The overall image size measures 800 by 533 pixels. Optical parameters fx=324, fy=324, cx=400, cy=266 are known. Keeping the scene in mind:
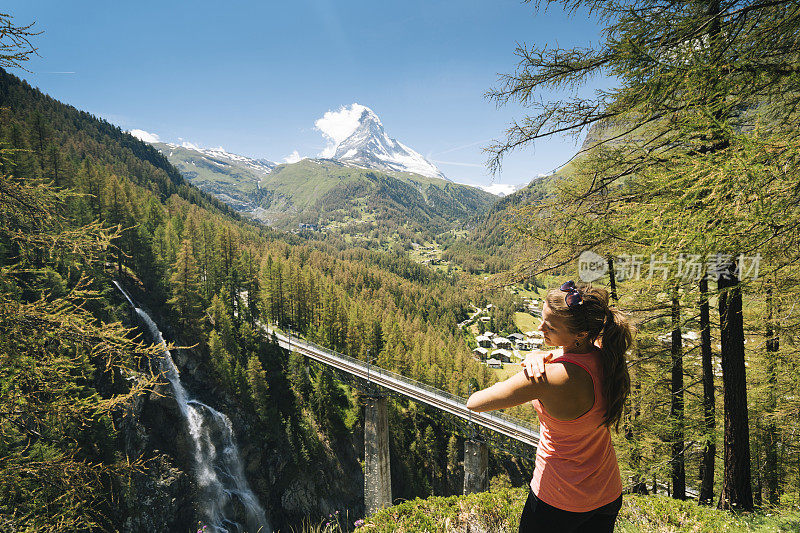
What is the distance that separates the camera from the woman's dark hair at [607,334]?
74.7 inches

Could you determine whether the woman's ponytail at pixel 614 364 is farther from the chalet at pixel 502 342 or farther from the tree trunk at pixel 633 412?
the chalet at pixel 502 342

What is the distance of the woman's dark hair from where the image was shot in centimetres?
190

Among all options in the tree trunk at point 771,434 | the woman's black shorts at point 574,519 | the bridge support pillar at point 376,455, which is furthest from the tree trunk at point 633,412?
the bridge support pillar at point 376,455

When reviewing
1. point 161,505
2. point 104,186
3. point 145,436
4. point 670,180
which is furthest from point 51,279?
point 670,180

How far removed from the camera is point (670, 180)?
3.68m

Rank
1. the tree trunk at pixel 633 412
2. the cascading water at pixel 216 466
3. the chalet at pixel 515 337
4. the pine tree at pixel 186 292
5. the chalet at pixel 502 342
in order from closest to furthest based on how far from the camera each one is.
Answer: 1. the tree trunk at pixel 633 412
2. the cascading water at pixel 216 466
3. the pine tree at pixel 186 292
4. the chalet at pixel 502 342
5. the chalet at pixel 515 337

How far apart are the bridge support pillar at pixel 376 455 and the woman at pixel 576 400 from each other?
27721mm

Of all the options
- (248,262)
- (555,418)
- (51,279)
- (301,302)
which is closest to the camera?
(555,418)

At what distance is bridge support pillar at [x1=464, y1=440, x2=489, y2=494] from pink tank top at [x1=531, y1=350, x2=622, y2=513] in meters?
24.6

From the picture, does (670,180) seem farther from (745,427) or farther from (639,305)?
(745,427)

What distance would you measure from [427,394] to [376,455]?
638 centimetres

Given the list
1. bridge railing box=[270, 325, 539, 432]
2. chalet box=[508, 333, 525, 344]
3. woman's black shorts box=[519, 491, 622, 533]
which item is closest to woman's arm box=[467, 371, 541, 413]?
woman's black shorts box=[519, 491, 622, 533]

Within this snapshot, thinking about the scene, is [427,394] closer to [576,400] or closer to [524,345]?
[576,400]

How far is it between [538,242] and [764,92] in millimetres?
3432
